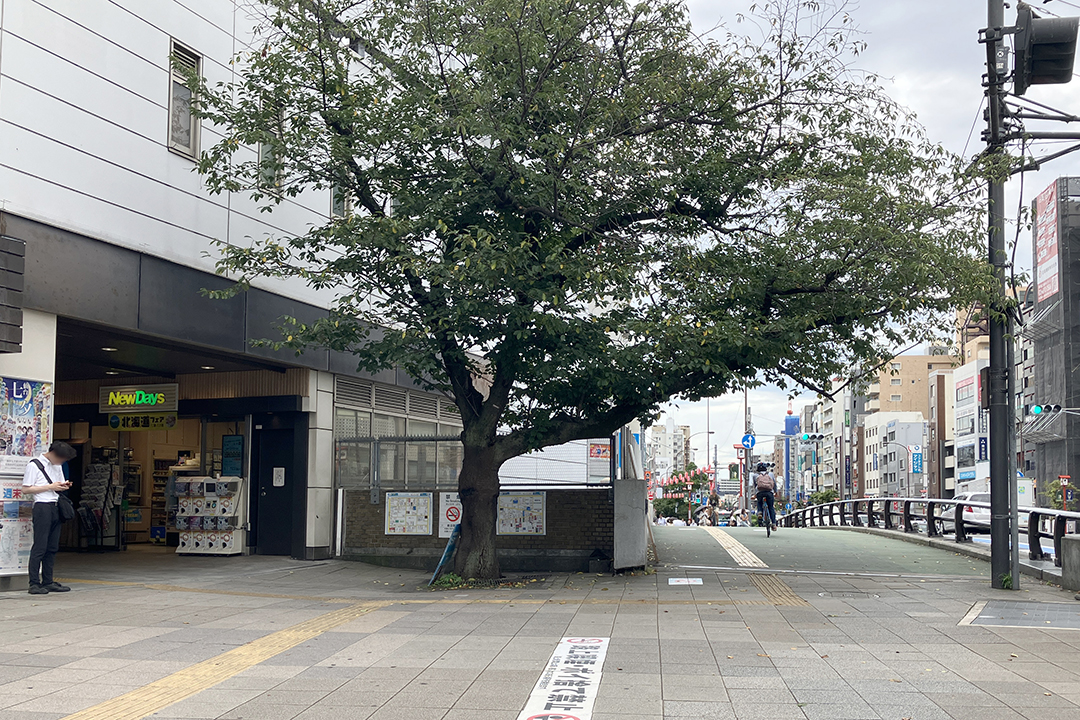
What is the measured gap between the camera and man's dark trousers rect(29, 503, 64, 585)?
11.3 m

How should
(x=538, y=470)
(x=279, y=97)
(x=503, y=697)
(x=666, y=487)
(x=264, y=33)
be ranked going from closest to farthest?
(x=503, y=697)
(x=279, y=97)
(x=264, y=33)
(x=538, y=470)
(x=666, y=487)

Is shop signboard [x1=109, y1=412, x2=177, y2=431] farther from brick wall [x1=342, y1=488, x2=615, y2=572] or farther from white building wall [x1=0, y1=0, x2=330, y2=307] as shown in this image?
brick wall [x1=342, y1=488, x2=615, y2=572]

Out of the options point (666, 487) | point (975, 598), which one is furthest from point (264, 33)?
point (666, 487)

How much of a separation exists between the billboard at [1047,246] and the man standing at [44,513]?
59.8 meters

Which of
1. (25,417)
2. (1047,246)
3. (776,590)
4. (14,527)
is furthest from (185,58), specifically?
(1047,246)

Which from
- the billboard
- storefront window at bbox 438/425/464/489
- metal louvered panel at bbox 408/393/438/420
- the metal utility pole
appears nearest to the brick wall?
storefront window at bbox 438/425/464/489

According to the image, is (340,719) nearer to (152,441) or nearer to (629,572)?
(629,572)

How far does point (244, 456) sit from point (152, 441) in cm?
375

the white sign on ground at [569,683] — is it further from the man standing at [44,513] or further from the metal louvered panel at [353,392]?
the metal louvered panel at [353,392]

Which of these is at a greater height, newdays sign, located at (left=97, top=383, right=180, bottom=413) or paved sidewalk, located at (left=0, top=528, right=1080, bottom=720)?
newdays sign, located at (left=97, top=383, right=180, bottom=413)

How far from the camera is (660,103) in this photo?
489 inches

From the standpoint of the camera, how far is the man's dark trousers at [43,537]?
11.3m

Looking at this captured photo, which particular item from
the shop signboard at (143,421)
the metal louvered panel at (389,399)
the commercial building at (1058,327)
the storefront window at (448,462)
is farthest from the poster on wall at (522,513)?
the commercial building at (1058,327)

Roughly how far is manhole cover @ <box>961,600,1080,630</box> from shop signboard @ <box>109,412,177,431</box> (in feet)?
48.4
